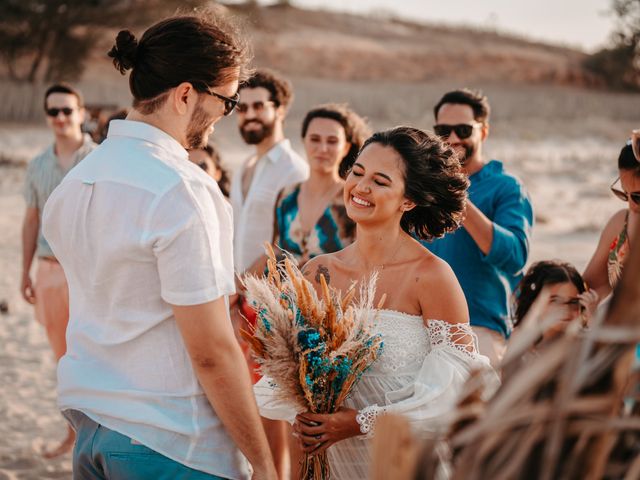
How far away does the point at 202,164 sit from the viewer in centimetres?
495

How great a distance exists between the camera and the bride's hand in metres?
2.55

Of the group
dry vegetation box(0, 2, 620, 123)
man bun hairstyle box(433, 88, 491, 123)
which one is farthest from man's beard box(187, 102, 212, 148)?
dry vegetation box(0, 2, 620, 123)

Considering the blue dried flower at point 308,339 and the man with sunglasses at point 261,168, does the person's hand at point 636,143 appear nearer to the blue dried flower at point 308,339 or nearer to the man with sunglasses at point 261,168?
the blue dried flower at point 308,339

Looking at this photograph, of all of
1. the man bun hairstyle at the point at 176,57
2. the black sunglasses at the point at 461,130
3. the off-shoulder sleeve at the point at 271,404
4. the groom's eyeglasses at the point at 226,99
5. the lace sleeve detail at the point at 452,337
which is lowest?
the off-shoulder sleeve at the point at 271,404

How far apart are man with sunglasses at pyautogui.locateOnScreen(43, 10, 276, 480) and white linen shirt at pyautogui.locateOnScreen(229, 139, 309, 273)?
9.37ft

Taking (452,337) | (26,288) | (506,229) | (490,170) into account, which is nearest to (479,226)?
(506,229)

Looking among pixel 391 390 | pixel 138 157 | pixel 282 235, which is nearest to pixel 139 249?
pixel 138 157

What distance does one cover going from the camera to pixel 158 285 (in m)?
2.12

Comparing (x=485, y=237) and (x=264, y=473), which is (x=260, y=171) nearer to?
(x=485, y=237)

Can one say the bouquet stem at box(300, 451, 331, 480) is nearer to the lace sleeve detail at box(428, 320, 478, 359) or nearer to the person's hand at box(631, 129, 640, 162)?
the lace sleeve detail at box(428, 320, 478, 359)

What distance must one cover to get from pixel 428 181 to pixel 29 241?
12.5ft

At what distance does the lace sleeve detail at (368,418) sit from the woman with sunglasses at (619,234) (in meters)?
1.27

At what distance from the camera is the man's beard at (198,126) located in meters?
2.28

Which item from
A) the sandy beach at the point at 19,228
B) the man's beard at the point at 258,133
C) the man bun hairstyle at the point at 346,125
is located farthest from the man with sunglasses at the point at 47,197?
the man bun hairstyle at the point at 346,125
